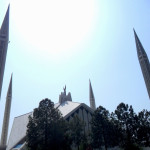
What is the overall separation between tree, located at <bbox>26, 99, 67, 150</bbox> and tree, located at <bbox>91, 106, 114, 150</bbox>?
19.8 feet

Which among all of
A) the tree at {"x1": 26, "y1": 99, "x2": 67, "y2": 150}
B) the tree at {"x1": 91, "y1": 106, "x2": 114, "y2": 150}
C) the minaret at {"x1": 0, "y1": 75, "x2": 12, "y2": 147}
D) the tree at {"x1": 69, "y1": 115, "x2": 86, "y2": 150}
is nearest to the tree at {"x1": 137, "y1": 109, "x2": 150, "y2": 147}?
the tree at {"x1": 91, "y1": 106, "x2": 114, "y2": 150}

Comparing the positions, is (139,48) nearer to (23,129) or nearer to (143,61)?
(143,61)

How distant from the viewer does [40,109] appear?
21734 millimetres

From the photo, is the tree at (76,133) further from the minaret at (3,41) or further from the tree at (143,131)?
the minaret at (3,41)

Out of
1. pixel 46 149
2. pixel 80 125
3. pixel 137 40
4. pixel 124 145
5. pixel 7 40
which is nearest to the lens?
pixel 46 149

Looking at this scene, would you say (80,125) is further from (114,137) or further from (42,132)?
(42,132)

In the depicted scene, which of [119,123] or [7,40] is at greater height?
[7,40]

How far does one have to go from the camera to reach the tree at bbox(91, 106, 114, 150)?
2420 cm

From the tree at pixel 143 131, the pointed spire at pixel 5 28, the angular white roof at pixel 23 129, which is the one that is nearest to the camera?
the tree at pixel 143 131

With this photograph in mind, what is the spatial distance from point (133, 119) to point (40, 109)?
43.1ft

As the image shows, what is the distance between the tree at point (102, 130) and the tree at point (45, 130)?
6041 mm

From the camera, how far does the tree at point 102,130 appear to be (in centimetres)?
2420

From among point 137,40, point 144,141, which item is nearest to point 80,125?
point 144,141

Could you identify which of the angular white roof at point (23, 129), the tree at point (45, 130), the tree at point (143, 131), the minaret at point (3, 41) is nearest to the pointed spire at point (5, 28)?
the minaret at point (3, 41)
